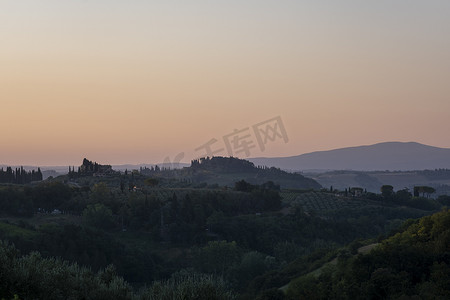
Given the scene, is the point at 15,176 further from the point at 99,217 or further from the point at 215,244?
the point at 215,244

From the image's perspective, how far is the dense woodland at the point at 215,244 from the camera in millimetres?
29328

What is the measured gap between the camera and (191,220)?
319ft

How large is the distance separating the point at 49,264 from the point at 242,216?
75.8 metres

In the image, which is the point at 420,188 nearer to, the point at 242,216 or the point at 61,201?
the point at 242,216

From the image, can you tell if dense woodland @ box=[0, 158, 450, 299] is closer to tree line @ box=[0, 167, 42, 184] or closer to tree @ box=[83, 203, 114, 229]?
tree @ box=[83, 203, 114, 229]

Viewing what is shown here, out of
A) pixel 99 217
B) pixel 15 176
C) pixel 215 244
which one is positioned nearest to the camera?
pixel 215 244

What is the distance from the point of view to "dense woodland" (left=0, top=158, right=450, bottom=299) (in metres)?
29.3

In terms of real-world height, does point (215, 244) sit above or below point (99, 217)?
below

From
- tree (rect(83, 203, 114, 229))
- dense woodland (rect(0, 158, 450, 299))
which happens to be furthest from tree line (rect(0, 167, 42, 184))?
tree (rect(83, 203, 114, 229))

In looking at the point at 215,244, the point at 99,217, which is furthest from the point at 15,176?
the point at 215,244

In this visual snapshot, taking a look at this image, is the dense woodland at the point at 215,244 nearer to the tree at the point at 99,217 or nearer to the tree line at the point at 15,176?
the tree at the point at 99,217

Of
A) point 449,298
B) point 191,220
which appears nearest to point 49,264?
point 449,298

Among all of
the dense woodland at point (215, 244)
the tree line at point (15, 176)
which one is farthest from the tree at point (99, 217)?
the tree line at point (15, 176)

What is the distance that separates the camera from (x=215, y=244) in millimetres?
79625
